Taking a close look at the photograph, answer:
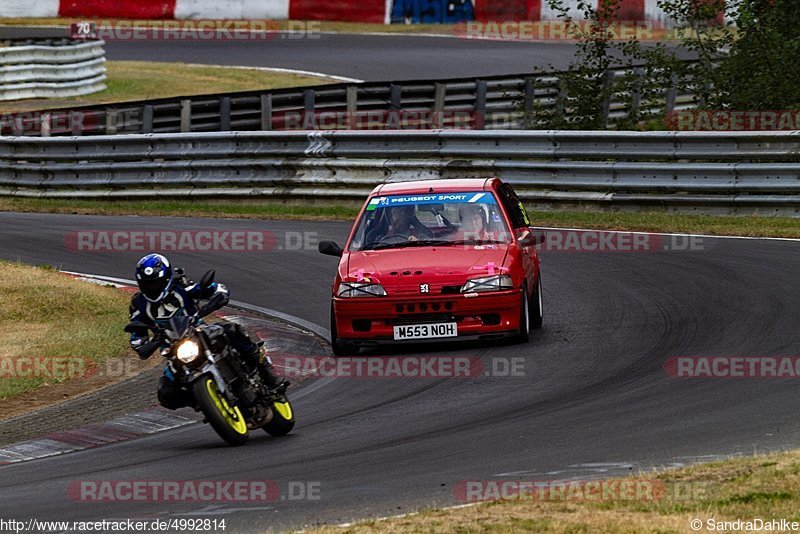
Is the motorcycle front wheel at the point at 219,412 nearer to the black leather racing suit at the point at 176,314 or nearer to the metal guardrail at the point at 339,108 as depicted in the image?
the black leather racing suit at the point at 176,314

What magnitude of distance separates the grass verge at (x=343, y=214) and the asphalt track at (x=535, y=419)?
Answer: 8.75 ft

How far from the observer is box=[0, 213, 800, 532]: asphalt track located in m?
8.08

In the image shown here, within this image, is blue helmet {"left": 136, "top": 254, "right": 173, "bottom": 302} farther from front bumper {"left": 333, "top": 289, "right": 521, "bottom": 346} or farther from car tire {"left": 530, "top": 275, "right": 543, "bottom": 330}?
car tire {"left": 530, "top": 275, "right": 543, "bottom": 330}

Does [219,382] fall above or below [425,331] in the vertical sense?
above

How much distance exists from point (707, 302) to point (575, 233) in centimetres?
493

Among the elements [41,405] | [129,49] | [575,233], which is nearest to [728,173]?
[575,233]

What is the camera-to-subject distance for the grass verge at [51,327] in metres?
12.6

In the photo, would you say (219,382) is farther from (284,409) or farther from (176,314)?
(284,409)

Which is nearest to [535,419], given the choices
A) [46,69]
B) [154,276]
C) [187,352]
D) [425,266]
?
[187,352]

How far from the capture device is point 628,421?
9.34 m

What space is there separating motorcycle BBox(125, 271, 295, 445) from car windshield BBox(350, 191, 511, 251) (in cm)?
348

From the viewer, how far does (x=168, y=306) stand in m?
9.62

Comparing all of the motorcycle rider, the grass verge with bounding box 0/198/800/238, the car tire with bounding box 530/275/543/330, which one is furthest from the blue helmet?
the grass verge with bounding box 0/198/800/238

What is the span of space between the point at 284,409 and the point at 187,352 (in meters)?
0.98
